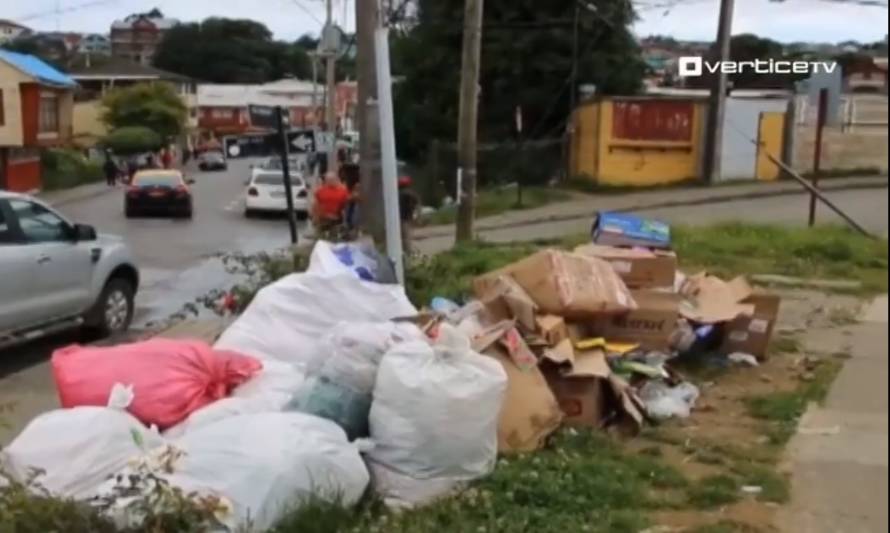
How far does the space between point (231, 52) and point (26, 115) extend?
3793cm

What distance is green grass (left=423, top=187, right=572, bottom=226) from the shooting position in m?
28.6

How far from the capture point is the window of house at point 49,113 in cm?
5294

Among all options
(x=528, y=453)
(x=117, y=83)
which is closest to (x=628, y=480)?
(x=528, y=453)

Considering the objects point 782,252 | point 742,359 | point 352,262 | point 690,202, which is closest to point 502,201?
point 690,202

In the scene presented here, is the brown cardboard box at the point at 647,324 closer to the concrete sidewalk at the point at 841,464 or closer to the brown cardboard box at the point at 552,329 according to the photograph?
the brown cardboard box at the point at 552,329

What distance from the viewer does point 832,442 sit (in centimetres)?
691

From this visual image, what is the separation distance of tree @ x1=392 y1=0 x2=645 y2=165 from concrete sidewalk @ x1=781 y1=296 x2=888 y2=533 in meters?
28.7

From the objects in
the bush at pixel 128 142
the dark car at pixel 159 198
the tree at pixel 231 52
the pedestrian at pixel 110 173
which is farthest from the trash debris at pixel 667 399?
the tree at pixel 231 52

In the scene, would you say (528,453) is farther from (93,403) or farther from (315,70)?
(315,70)

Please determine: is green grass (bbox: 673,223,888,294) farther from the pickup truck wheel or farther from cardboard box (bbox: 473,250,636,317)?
the pickup truck wheel

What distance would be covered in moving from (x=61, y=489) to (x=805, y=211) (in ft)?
73.8

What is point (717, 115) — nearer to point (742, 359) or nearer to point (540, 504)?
point (742, 359)

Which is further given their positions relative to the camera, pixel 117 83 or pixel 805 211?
pixel 117 83

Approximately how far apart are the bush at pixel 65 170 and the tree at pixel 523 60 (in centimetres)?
2414
